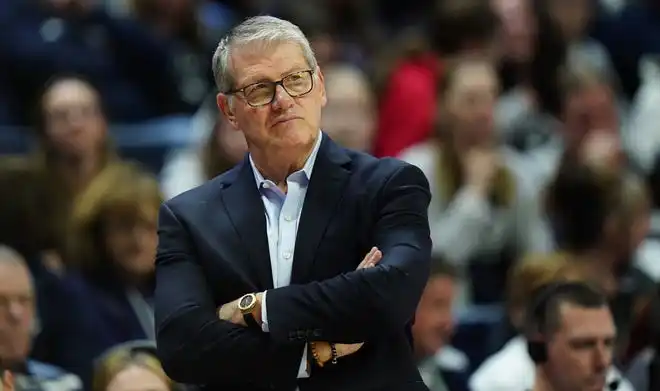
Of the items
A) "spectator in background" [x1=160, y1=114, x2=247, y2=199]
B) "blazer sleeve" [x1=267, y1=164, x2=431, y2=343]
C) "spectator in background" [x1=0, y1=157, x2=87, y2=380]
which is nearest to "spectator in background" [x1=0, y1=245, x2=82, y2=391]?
"spectator in background" [x1=0, y1=157, x2=87, y2=380]

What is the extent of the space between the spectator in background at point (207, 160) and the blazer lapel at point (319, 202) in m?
2.88

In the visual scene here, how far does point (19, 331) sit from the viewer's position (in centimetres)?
489

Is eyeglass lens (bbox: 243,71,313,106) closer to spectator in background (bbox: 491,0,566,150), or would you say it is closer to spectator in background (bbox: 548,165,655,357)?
spectator in background (bbox: 548,165,655,357)

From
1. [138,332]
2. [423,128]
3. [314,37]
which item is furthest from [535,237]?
[138,332]

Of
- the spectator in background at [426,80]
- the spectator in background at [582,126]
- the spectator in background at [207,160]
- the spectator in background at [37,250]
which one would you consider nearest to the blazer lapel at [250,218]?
the spectator in background at [37,250]

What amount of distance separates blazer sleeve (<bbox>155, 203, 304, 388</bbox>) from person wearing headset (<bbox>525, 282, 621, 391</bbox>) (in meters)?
1.63

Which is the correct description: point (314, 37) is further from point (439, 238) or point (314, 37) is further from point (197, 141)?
point (439, 238)

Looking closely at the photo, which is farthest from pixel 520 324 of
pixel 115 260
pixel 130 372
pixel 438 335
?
pixel 130 372

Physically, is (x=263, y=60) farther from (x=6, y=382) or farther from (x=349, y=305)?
(x=6, y=382)

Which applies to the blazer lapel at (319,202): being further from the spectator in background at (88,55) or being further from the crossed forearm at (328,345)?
the spectator in background at (88,55)

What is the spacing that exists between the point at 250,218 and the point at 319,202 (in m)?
0.16

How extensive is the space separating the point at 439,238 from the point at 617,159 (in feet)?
3.60

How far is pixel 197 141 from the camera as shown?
7.48 metres

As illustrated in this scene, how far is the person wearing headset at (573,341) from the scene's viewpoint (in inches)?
176
